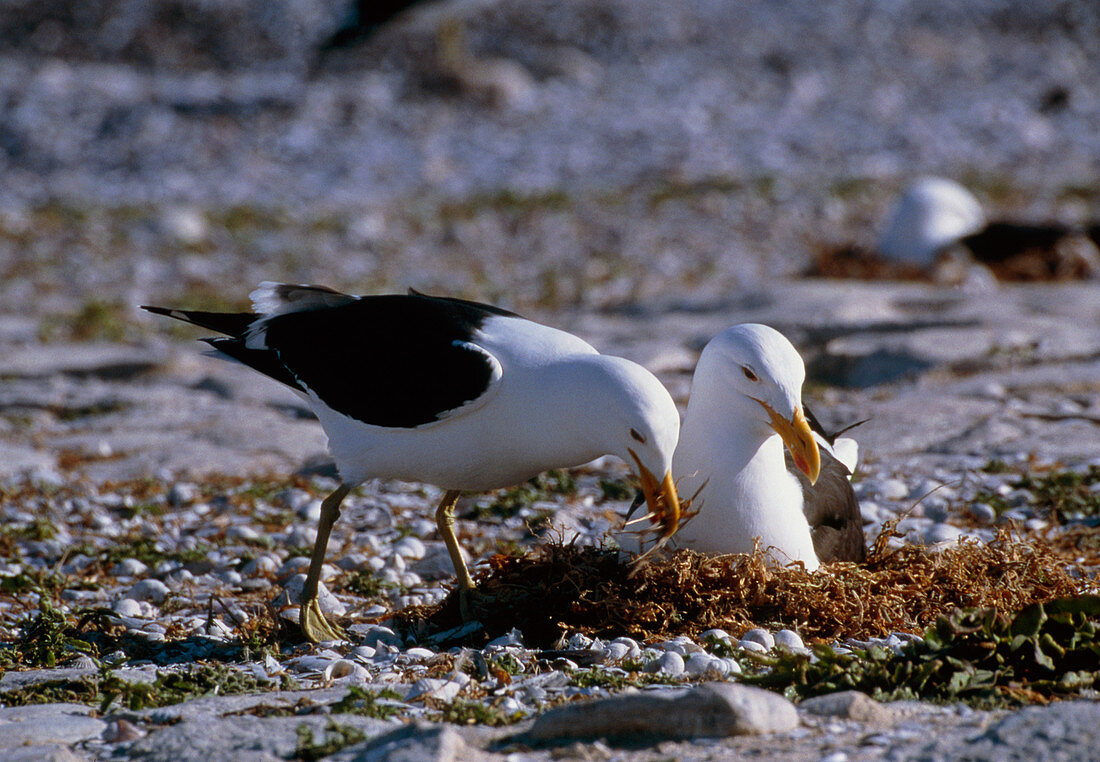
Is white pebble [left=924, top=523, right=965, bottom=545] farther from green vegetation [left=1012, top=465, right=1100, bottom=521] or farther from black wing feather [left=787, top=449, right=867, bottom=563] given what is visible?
green vegetation [left=1012, top=465, right=1100, bottom=521]

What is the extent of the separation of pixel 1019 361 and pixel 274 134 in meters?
12.1

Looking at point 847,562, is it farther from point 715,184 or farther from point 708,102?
point 708,102

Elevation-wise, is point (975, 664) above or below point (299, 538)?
above

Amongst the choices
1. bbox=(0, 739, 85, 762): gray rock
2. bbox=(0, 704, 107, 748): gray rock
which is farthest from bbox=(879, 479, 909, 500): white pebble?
bbox=(0, 739, 85, 762): gray rock

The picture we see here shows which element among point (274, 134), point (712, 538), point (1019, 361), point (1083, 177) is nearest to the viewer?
point (712, 538)

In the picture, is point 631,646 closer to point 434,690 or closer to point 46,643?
point 434,690

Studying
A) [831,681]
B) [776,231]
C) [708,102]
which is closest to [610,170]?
[776,231]

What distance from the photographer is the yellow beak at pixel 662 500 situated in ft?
11.6

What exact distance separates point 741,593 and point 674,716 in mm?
1061

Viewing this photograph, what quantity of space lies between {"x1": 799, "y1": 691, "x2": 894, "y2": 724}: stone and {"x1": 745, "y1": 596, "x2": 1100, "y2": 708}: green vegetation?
5.4 inches

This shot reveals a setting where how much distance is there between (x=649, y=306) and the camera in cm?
964

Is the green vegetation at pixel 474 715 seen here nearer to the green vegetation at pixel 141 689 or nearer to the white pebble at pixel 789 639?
the green vegetation at pixel 141 689

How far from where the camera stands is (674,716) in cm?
261

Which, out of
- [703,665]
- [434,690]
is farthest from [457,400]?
[703,665]
